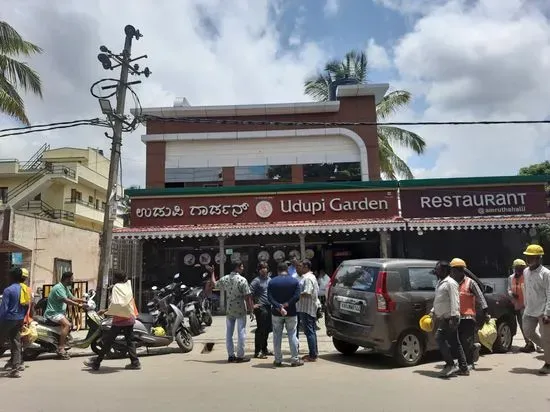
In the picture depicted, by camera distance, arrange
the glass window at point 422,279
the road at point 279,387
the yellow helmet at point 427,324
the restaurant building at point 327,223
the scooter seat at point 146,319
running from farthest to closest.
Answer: the restaurant building at point 327,223 < the scooter seat at point 146,319 < the glass window at point 422,279 < the yellow helmet at point 427,324 < the road at point 279,387

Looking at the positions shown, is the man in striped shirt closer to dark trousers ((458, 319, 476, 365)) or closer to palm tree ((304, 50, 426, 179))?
dark trousers ((458, 319, 476, 365))

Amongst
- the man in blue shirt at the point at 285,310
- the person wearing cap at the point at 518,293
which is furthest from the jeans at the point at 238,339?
the person wearing cap at the point at 518,293

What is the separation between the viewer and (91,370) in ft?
26.0

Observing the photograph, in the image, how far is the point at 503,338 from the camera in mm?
9062

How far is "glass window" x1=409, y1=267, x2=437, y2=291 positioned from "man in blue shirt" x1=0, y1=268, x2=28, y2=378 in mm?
6308

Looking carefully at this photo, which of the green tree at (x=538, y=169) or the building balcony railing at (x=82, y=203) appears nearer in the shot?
the green tree at (x=538, y=169)

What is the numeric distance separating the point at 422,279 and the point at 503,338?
228 centimetres

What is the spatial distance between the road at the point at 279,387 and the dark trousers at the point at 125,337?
23 centimetres

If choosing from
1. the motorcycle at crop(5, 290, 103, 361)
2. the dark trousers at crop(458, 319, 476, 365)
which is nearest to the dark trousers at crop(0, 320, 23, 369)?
the motorcycle at crop(5, 290, 103, 361)

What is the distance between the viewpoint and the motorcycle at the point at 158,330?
29.1ft

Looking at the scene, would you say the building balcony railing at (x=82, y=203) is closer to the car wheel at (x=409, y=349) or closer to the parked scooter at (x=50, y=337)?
the parked scooter at (x=50, y=337)

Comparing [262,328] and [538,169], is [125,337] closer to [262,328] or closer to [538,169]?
[262,328]

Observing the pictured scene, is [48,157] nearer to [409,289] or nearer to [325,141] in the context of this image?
[325,141]

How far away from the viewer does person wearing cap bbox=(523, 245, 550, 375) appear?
709 cm
